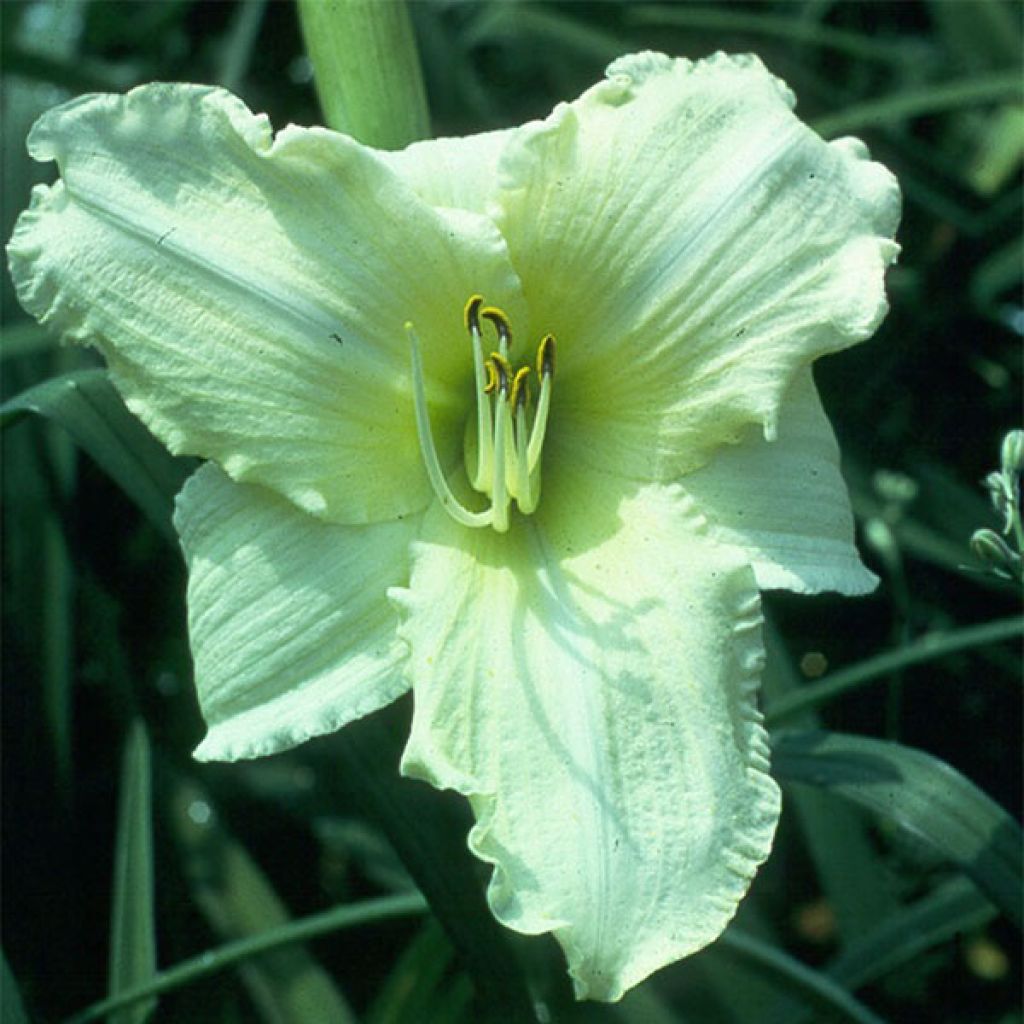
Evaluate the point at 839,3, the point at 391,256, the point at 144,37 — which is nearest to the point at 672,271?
the point at 391,256

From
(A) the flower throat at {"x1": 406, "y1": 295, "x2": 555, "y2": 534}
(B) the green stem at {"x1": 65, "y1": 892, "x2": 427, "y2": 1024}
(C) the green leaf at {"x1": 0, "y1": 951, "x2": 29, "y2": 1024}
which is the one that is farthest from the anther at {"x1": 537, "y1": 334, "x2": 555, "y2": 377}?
(C) the green leaf at {"x1": 0, "y1": 951, "x2": 29, "y2": 1024}

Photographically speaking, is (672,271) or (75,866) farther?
(75,866)

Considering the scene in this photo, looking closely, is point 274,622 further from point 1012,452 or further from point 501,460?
point 1012,452

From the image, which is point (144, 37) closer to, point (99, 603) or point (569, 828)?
point (99, 603)

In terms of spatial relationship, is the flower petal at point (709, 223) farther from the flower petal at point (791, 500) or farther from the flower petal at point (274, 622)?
the flower petal at point (274, 622)

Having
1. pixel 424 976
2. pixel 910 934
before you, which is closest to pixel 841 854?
pixel 910 934

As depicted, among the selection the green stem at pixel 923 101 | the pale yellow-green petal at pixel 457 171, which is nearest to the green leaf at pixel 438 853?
the pale yellow-green petal at pixel 457 171
